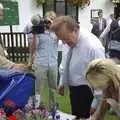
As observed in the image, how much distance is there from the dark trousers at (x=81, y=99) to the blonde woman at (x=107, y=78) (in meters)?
1.69

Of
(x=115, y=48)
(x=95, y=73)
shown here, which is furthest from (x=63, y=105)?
(x=95, y=73)

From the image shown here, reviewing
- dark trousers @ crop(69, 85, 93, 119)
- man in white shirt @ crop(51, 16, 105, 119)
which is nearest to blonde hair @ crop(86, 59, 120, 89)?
man in white shirt @ crop(51, 16, 105, 119)

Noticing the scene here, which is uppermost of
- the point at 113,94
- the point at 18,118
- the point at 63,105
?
the point at 113,94

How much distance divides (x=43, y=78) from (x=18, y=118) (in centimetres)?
302

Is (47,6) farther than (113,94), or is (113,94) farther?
(47,6)

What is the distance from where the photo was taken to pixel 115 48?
4836mm

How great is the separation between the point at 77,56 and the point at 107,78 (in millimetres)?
1679

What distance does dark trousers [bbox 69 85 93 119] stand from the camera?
4.62 metres

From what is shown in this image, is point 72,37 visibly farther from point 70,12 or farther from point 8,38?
point 70,12

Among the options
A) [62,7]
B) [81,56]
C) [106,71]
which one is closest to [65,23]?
[81,56]

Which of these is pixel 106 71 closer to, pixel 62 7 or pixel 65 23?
pixel 65 23

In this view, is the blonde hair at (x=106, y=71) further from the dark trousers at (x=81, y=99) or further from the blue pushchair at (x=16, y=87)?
the blue pushchair at (x=16, y=87)

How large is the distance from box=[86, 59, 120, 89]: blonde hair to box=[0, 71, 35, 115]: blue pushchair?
2.18 metres

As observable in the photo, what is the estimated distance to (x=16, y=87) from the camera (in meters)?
5.25
